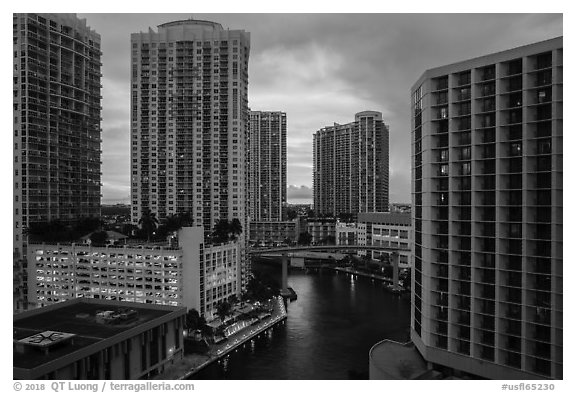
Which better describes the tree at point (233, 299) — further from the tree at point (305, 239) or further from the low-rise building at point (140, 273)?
the tree at point (305, 239)

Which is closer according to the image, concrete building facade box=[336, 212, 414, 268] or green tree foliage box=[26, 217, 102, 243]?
green tree foliage box=[26, 217, 102, 243]

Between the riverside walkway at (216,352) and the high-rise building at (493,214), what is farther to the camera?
the riverside walkway at (216,352)

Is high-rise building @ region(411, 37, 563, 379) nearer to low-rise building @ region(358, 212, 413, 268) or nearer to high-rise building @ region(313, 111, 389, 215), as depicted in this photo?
low-rise building @ region(358, 212, 413, 268)

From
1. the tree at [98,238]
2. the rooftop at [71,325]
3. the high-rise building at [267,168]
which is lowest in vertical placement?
the rooftop at [71,325]

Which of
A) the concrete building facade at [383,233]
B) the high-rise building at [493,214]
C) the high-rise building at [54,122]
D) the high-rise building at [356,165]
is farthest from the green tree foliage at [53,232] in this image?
the high-rise building at [356,165]

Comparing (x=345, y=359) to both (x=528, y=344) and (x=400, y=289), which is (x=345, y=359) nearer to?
(x=528, y=344)

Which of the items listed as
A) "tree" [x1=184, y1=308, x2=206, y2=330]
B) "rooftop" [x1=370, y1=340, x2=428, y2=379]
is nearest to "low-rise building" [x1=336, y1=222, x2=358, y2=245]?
"tree" [x1=184, y1=308, x2=206, y2=330]
